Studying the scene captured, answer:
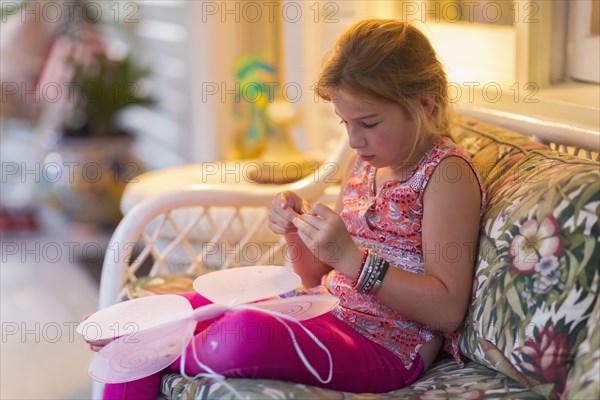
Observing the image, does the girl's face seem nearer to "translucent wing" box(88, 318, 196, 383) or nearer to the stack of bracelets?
the stack of bracelets

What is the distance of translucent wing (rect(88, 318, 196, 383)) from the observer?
4.46ft

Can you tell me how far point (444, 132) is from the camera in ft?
5.06

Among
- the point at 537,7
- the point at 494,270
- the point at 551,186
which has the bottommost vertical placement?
the point at 494,270

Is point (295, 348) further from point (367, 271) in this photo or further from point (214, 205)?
point (214, 205)

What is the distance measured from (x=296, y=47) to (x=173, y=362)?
170 centimetres

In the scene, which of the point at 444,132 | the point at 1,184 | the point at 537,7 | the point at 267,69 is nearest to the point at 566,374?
the point at 444,132

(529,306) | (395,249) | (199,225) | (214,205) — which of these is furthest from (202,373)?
(199,225)

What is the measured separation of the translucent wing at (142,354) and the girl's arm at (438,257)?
0.90ft

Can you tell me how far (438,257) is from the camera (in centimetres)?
139

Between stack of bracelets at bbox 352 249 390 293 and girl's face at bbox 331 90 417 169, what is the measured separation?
188 mm

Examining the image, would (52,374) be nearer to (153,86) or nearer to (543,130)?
(543,130)

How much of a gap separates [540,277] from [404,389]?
0.97 feet

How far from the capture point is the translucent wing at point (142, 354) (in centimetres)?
136

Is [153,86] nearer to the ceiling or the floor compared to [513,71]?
nearer to the floor
